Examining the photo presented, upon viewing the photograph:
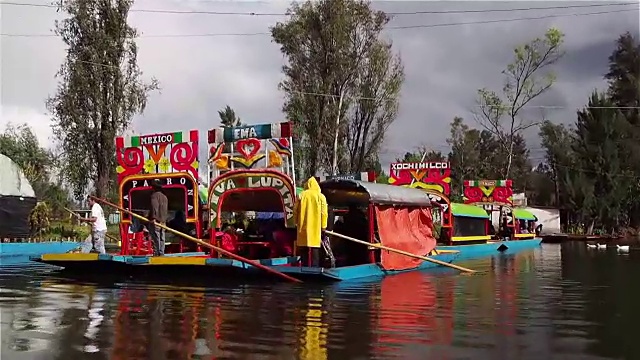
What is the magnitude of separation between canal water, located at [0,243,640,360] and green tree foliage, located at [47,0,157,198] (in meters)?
19.3

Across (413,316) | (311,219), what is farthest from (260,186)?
(413,316)

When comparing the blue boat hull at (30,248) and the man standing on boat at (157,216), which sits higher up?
the man standing on boat at (157,216)

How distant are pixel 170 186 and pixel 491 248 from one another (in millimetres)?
14972

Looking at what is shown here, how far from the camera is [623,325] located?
28.0 ft

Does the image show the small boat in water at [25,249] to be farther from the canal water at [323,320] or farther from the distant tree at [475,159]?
the distant tree at [475,159]

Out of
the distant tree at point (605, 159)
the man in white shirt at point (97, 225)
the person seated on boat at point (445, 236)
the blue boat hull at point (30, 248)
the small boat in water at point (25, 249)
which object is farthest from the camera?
the distant tree at point (605, 159)

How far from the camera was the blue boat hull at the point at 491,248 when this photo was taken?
22914 mm

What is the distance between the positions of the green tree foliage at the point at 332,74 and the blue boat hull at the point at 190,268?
69.0 ft

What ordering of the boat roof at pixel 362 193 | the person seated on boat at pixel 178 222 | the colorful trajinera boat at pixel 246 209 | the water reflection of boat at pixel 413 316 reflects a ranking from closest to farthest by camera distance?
1. the water reflection of boat at pixel 413 316
2. the colorful trajinera boat at pixel 246 209
3. the boat roof at pixel 362 193
4. the person seated on boat at pixel 178 222

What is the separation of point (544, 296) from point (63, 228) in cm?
2300

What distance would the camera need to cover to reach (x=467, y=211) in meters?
27.0

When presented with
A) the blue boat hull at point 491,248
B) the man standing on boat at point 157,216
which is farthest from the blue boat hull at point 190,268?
the blue boat hull at point 491,248

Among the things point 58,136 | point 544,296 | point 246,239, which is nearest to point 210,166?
point 246,239

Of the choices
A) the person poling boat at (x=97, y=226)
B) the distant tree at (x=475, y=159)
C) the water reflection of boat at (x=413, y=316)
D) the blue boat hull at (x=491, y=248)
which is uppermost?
the distant tree at (x=475, y=159)
